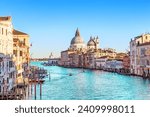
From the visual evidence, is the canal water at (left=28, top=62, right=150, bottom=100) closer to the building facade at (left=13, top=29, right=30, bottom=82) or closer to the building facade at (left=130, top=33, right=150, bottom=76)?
the building facade at (left=13, top=29, right=30, bottom=82)

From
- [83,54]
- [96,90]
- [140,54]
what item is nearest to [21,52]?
[96,90]

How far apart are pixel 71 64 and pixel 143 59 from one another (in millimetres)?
11895

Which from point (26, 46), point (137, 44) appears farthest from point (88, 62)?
point (26, 46)

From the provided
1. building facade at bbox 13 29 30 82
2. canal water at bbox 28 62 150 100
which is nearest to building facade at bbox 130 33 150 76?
canal water at bbox 28 62 150 100

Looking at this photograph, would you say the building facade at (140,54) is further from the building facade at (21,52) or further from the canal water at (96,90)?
the building facade at (21,52)

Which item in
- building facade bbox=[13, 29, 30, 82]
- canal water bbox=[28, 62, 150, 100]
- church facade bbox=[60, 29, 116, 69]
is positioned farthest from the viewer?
church facade bbox=[60, 29, 116, 69]

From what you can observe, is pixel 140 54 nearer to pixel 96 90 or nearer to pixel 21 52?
pixel 21 52

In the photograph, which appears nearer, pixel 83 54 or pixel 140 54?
pixel 140 54

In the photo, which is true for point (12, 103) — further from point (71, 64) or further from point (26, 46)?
point (71, 64)

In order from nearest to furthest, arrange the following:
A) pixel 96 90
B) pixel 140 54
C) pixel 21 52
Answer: pixel 96 90 → pixel 21 52 → pixel 140 54

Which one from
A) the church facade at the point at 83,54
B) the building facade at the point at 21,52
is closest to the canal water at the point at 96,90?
the building facade at the point at 21,52

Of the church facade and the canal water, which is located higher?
the church facade

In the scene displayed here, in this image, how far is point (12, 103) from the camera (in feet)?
4.68

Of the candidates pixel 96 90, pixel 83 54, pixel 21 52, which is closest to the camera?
pixel 96 90
